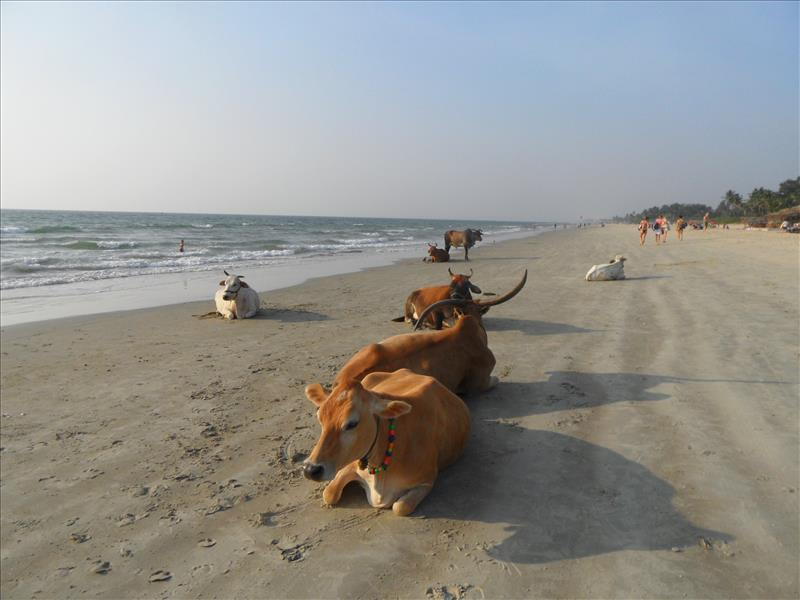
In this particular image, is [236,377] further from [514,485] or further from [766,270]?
[766,270]

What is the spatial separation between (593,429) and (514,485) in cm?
127

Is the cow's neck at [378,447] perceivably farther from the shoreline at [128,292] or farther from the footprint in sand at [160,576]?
the shoreline at [128,292]

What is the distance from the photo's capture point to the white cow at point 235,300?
36.1ft

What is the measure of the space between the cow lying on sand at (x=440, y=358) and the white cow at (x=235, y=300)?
237 inches

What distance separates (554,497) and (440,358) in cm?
198

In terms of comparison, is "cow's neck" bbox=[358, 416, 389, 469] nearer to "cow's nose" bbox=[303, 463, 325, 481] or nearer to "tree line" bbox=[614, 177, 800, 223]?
"cow's nose" bbox=[303, 463, 325, 481]

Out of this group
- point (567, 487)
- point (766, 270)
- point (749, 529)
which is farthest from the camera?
point (766, 270)

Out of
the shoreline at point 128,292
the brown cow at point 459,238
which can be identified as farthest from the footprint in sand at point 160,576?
the brown cow at point 459,238

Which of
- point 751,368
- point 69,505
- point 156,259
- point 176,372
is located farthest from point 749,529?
point 156,259

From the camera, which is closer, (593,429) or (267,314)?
(593,429)

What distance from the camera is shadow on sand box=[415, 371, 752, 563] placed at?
333 centimetres

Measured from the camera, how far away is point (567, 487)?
3.96m

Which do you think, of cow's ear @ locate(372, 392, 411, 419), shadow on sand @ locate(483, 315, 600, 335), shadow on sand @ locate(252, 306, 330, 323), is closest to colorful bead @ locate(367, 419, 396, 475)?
cow's ear @ locate(372, 392, 411, 419)

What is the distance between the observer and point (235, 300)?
11023mm
